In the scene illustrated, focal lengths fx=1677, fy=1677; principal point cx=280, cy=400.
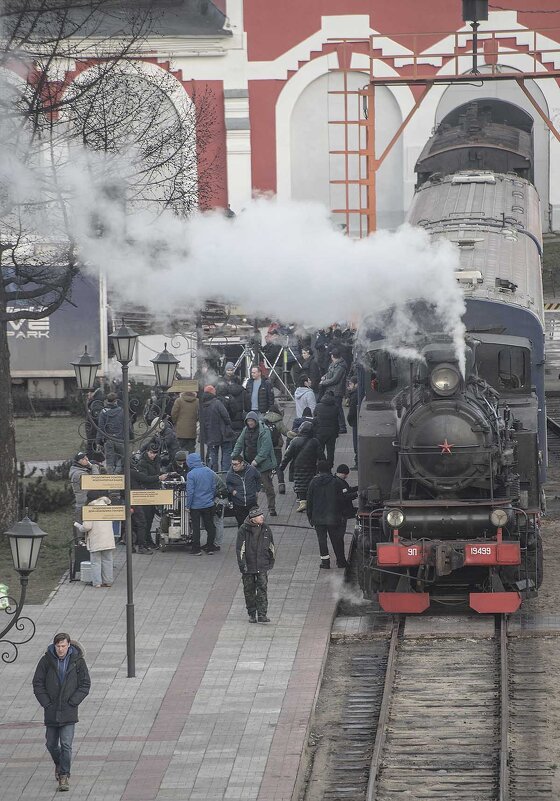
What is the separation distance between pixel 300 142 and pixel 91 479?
25.1m

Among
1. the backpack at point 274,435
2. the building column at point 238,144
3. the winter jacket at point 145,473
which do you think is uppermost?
the building column at point 238,144

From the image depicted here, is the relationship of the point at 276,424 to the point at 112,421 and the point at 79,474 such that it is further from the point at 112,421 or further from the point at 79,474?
the point at 79,474

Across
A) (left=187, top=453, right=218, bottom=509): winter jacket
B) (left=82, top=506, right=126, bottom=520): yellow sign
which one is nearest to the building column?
(left=187, top=453, right=218, bottom=509): winter jacket

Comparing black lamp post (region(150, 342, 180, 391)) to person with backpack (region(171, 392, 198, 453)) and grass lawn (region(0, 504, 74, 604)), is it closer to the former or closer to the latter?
grass lawn (region(0, 504, 74, 604))

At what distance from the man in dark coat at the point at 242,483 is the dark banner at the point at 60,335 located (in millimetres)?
9787

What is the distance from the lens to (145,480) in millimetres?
21766

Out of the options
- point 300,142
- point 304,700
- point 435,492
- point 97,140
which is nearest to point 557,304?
point 300,142

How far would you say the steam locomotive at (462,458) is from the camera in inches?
719

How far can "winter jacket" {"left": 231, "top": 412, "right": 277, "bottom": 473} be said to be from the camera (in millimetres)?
23516

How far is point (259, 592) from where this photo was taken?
1873 centimetres

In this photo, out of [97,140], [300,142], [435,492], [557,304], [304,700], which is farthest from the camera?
[300,142]

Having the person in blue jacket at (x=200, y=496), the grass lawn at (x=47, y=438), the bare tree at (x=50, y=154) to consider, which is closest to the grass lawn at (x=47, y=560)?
the bare tree at (x=50, y=154)

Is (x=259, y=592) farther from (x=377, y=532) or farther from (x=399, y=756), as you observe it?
(x=399, y=756)

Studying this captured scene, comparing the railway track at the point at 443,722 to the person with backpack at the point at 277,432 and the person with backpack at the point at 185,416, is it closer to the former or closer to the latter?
the person with backpack at the point at 277,432
